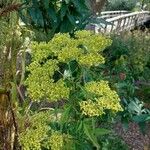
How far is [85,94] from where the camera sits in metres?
1.56

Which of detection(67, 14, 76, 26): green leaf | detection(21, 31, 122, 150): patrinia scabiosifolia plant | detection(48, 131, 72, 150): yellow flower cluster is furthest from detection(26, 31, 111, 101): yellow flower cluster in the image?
detection(67, 14, 76, 26): green leaf

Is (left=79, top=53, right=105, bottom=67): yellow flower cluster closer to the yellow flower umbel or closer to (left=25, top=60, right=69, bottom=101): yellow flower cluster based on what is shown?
(left=25, top=60, right=69, bottom=101): yellow flower cluster

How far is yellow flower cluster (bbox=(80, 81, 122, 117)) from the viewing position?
1.50m

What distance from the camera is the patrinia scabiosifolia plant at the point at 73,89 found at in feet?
5.07

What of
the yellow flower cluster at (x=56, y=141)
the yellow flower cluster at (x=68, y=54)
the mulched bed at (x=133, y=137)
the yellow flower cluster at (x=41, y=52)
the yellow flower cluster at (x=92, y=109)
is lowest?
the mulched bed at (x=133, y=137)

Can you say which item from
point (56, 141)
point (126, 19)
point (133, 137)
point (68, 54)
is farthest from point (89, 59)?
point (126, 19)

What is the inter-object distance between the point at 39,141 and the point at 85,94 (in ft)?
0.77

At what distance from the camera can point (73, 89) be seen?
166cm

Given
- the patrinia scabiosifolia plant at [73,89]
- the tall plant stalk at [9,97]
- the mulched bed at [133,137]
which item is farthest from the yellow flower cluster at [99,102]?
the mulched bed at [133,137]

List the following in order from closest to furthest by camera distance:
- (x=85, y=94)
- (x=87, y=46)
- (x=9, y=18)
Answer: (x=85, y=94) < (x=87, y=46) < (x=9, y=18)

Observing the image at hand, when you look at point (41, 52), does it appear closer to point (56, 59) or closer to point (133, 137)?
point (56, 59)

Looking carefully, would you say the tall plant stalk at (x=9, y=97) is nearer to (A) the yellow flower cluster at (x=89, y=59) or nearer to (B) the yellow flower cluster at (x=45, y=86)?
(B) the yellow flower cluster at (x=45, y=86)

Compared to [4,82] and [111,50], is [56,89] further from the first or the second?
[111,50]

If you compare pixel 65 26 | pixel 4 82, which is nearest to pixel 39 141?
pixel 4 82
